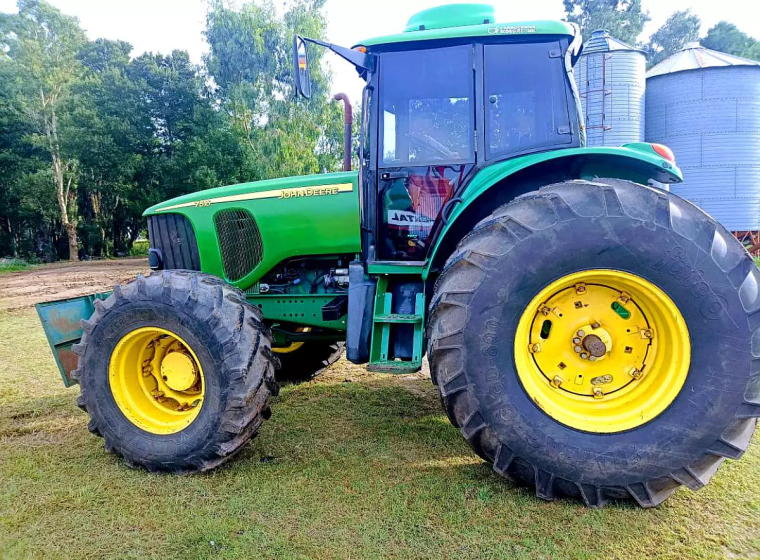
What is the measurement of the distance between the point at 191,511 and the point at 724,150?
39.2 ft

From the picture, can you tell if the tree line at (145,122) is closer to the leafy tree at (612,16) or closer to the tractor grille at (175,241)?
the tractor grille at (175,241)

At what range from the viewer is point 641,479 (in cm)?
245

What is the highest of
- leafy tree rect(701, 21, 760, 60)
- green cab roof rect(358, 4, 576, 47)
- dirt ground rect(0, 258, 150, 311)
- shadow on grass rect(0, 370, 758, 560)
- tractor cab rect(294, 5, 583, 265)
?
leafy tree rect(701, 21, 760, 60)

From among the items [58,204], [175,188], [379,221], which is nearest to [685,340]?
[379,221]

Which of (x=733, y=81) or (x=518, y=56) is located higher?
(x=733, y=81)

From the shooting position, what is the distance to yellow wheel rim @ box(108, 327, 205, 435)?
10.5 ft

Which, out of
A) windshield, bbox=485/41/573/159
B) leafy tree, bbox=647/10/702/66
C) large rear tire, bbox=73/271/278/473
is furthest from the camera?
leafy tree, bbox=647/10/702/66

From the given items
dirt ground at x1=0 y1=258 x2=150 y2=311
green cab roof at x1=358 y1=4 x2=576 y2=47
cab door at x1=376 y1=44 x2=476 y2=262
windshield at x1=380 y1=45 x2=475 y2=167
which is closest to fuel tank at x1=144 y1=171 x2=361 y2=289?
cab door at x1=376 y1=44 x2=476 y2=262

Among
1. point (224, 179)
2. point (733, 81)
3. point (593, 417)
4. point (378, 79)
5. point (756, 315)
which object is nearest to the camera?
point (756, 315)

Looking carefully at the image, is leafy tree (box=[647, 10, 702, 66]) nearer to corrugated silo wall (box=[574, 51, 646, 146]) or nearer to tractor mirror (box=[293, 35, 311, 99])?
corrugated silo wall (box=[574, 51, 646, 146])

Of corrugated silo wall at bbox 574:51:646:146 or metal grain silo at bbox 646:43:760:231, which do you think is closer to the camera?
corrugated silo wall at bbox 574:51:646:146

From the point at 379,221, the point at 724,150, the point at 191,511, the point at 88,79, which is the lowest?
the point at 191,511

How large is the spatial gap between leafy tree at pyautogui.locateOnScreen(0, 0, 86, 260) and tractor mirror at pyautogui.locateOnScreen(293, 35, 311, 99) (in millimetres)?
23341

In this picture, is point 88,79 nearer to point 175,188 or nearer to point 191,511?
point 175,188
